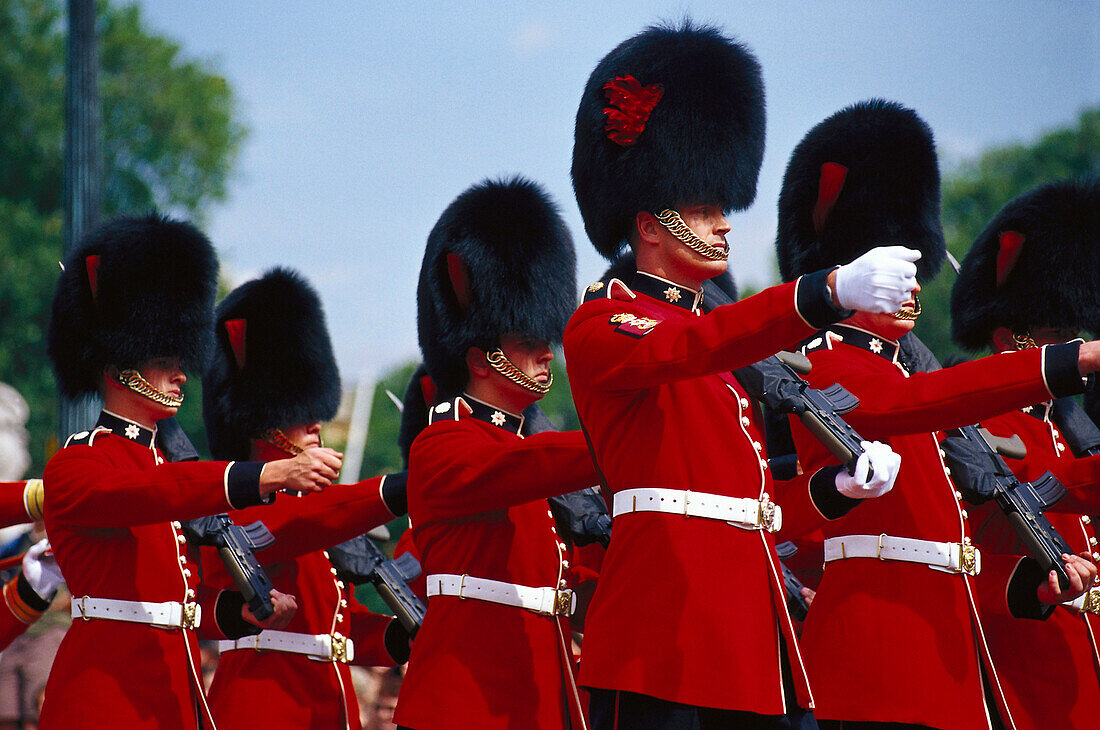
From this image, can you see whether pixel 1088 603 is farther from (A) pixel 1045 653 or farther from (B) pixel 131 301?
(B) pixel 131 301

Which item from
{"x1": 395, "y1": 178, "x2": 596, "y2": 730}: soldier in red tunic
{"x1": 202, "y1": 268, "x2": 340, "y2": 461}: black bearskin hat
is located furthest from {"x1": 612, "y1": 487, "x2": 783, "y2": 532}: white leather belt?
{"x1": 202, "y1": 268, "x2": 340, "y2": 461}: black bearskin hat

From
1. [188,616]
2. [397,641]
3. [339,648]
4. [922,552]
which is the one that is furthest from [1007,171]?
[188,616]

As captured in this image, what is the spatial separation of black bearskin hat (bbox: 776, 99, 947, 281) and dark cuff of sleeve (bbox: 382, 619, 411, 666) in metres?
2.03

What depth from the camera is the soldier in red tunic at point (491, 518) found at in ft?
14.8

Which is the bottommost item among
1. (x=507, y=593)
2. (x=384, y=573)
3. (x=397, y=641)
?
(x=397, y=641)

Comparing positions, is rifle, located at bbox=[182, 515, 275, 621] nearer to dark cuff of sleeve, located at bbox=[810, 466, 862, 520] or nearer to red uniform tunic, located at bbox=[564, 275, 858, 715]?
red uniform tunic, located at bbox=[564, 275, 858, 715]

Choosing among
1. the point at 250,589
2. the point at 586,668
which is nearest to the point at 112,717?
the point at 250,589

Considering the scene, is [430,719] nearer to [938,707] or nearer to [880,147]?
[938,707]

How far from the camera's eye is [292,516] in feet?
18.5

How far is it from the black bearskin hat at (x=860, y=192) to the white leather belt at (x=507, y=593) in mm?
1385

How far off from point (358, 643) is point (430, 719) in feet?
5.16

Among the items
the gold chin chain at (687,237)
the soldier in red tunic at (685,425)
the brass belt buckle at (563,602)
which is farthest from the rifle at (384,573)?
the gold chin chain at (687,237)

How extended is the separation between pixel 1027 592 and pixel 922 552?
0.56 metres

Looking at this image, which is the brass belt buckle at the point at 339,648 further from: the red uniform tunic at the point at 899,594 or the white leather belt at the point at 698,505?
the white leather belt at the point at 698,505
